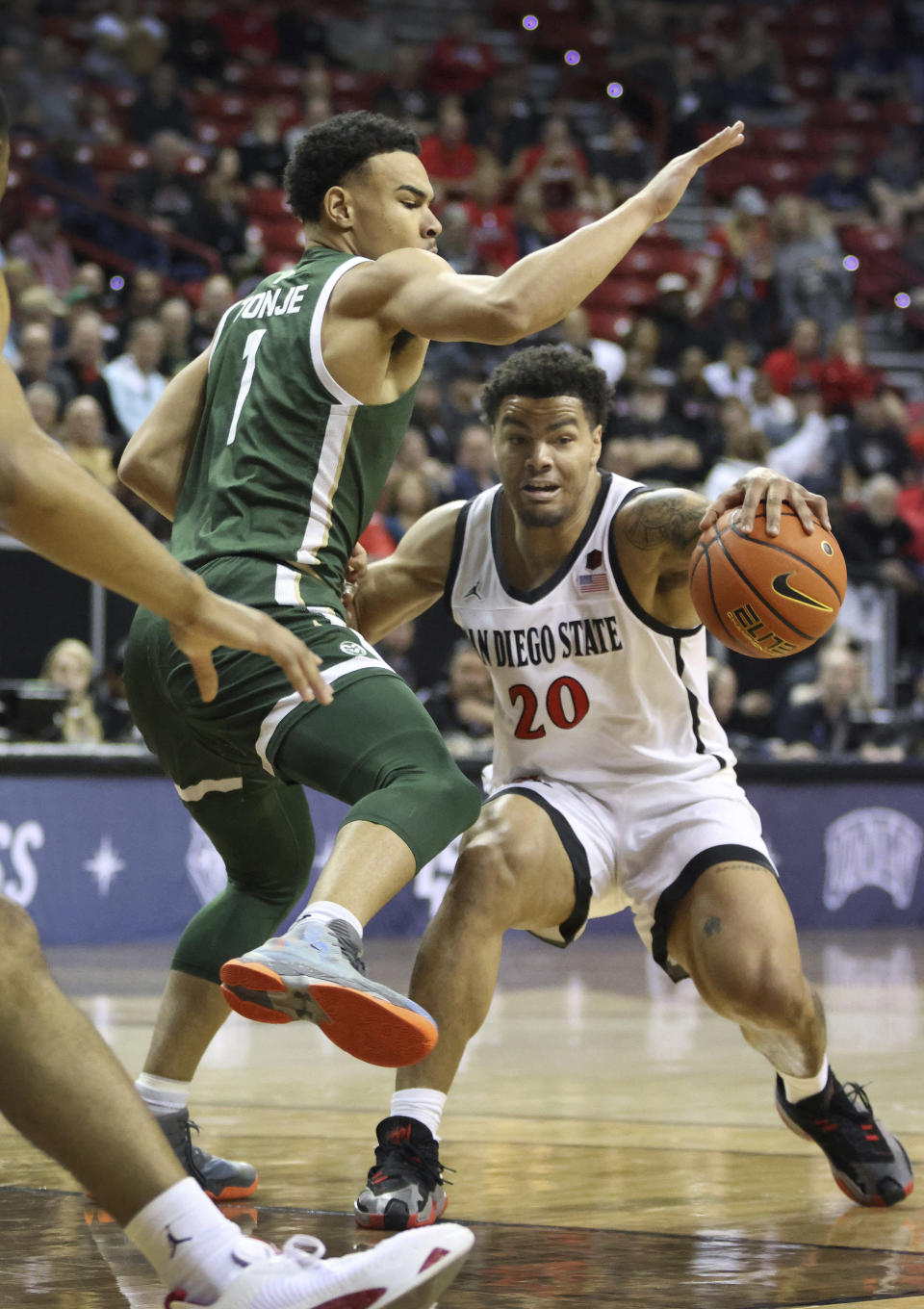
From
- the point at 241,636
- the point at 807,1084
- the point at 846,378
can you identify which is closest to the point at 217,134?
the point at 846,378

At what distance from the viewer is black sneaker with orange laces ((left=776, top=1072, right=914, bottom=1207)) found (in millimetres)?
4207

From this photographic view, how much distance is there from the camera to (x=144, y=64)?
15.6 metres

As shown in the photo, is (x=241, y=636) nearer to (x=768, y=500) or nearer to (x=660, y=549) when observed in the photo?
(x=768, y=500)

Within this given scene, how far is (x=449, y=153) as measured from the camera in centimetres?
1580

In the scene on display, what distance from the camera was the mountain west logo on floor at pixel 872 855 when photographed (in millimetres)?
11141

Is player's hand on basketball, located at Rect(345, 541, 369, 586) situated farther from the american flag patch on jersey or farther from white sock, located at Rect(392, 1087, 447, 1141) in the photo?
white sock, located at Rect(392, 1087, 447, 1141)

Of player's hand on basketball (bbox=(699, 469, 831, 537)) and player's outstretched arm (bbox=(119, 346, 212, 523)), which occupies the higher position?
player's outstretched arm (bbox=(119, 346, 212, 523))

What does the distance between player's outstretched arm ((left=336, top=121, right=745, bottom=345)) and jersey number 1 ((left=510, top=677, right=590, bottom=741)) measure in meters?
1.21

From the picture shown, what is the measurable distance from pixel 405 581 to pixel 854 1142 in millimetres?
1794

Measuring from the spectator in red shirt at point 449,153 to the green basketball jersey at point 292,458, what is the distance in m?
12.0

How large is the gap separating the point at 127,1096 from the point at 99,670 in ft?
24.7

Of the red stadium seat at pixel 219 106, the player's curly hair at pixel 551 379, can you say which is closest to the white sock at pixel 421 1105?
the player's curly hair at pixel 551 379

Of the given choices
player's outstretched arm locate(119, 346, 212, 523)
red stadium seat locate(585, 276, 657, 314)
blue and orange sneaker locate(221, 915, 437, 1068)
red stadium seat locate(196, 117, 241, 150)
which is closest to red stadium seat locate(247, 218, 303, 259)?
red stadium seat locate(196, 117, 241, 150)

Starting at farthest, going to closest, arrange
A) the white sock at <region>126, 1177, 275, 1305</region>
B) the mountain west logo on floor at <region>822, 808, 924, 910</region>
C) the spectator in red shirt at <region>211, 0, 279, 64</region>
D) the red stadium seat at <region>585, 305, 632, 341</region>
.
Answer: the spectator in red shirt at <region>211, 0, 279, 64</region>, the red stadium seat at <region>585, 305, 632, 341</region>, the mountain west logo on floor at <region>822, 808, 924, 910</region>, the white sock at <region>126, 1177, 275, 1305</region>
